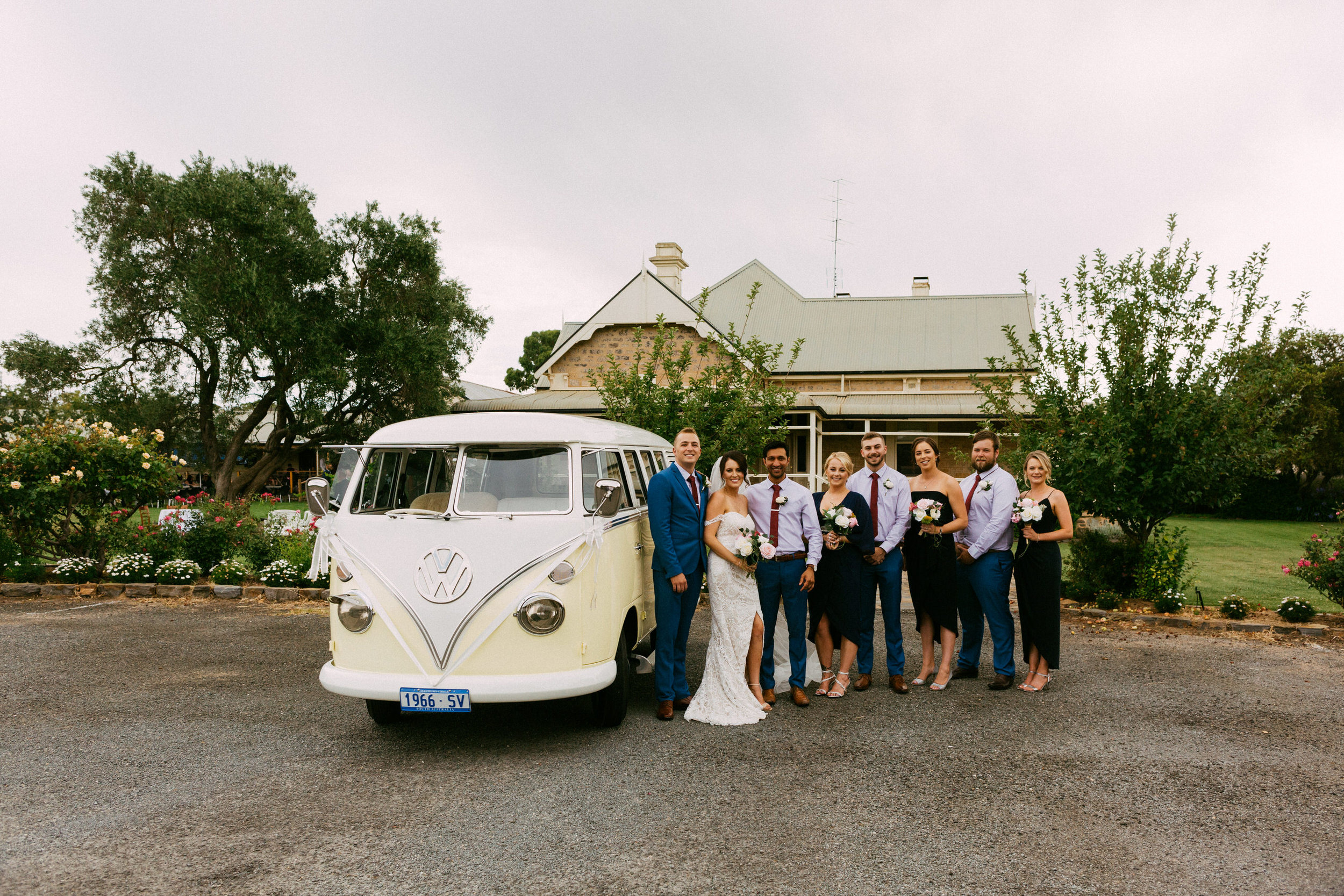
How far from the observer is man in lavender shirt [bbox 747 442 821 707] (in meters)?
6.39

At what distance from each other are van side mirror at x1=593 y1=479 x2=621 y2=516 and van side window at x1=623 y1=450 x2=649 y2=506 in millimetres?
1212

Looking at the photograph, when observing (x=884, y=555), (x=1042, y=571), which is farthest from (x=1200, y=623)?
(x=884, y=555)

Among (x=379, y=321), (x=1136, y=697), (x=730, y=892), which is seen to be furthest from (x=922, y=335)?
(x=730, y=892)

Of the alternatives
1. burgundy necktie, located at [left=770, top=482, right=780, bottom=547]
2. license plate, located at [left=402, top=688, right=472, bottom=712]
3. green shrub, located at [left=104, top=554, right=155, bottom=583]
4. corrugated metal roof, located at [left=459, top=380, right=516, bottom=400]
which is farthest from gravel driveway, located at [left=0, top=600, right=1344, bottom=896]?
corrugated metal roof, located at [left=459, top=380, right=516, bottom=400]

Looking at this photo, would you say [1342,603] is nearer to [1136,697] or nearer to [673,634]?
[1136,697]

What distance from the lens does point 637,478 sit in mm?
7109

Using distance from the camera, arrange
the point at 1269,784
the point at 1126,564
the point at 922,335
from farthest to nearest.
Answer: the point at 922,335, the point at 1126,564, the point at 1269,784

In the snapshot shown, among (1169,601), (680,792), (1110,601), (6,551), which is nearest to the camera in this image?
(680,792)

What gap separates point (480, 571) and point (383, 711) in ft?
5.05

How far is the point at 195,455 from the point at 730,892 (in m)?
31.4

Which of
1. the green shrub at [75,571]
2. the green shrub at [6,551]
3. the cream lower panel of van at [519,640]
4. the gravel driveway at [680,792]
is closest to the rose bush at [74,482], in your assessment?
the green shrub at [6,551]

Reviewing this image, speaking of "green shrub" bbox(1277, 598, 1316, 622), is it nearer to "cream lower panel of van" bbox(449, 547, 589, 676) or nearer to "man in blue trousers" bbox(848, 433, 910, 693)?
"man in blue trousers" bbox(848, 433, 910, 693)

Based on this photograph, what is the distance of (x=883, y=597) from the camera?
6848 mm

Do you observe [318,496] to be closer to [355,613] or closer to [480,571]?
[355,613]
